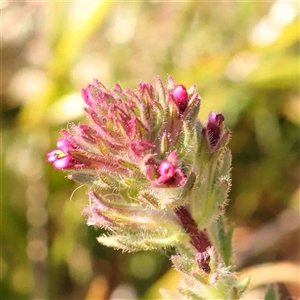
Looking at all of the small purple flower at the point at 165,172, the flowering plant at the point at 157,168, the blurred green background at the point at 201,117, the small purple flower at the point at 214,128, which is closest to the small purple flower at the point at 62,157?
the flowering plant at the point at 157,168

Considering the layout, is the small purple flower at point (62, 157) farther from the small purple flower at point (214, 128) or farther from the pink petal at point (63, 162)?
the small purple flower at point (214, 128)

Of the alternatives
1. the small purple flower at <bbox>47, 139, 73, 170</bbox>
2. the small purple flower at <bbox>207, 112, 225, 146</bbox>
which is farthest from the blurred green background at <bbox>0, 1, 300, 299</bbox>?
the small purple flower at <bbox>47, 139, 73, 170</bbox>

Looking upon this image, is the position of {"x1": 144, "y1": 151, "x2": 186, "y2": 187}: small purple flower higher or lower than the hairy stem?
higher

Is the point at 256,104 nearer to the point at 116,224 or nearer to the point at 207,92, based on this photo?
the point at 207,92

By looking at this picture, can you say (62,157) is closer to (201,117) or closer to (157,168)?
(157,168)

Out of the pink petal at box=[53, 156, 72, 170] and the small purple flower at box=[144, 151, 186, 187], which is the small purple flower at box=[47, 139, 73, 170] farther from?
the small purple flower at box=[144, 151, 186, 187]

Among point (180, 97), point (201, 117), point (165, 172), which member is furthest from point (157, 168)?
point (201, 117)
